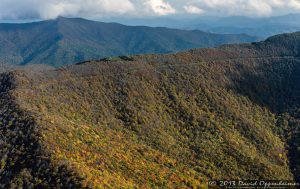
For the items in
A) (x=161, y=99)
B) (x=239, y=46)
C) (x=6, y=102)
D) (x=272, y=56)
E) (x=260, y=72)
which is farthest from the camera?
(x=239, y=46)

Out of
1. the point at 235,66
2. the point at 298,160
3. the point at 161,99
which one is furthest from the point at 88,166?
the point at 235,66

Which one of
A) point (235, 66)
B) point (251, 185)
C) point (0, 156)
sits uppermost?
point (235, 66)

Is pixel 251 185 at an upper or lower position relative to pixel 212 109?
lower

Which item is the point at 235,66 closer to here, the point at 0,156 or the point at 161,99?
the point at 161,99

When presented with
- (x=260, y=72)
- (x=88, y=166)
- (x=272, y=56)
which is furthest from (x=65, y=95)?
(x=272, y=56)

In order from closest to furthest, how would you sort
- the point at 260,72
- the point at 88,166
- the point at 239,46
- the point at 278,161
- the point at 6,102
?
the point at 88,166
the point at 6,102
the point at 278,161
the point at 260,72
the point at 239,46

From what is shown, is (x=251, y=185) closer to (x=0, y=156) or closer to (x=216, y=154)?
(x=216, y=154)

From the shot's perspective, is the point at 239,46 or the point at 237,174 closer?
the point at 237,174
